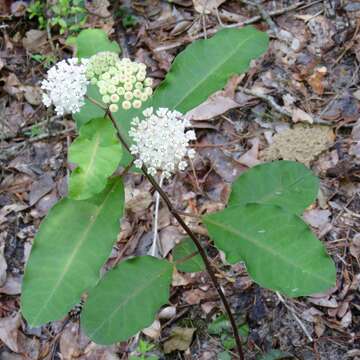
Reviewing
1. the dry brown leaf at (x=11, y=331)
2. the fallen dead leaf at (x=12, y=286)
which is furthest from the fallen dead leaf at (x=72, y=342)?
the fallen dead leaf at (x=12, y=286)

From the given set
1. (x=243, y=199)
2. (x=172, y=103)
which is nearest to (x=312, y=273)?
(x=243, y=199)

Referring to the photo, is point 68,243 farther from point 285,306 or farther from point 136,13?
point 136,13

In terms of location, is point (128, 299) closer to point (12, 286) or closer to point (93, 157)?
point (93, 157)

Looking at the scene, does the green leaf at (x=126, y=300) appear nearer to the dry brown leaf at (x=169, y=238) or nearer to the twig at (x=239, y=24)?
the dry brown leaf at (x=169, y=238)

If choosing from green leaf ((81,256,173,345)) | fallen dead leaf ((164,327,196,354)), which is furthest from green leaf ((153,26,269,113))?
fallen dead leaf ((164,327,196,354))

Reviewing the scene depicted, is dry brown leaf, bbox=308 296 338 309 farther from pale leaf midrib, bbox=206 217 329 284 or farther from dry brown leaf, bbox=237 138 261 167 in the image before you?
pale leaf midrib, bbox=206 217 329 284

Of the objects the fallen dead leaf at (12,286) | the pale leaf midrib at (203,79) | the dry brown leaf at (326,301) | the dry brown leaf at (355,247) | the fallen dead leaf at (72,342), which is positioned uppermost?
the pale leaf midrib at (203,79)
